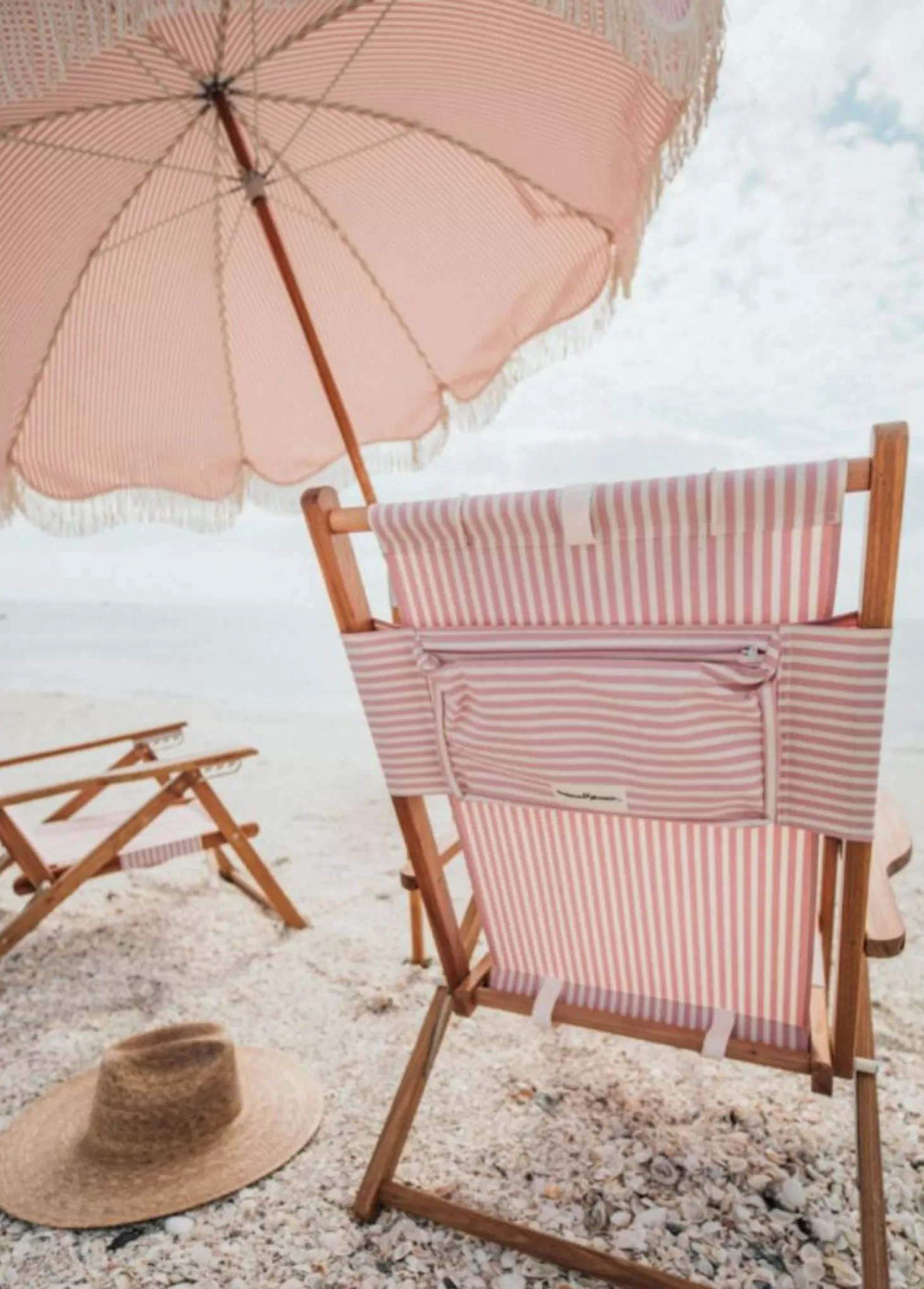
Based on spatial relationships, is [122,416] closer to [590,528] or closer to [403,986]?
[403,986]

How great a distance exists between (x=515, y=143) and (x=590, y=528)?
2002 mm

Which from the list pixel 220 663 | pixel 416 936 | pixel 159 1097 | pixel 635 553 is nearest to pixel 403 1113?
pixel 159 1097

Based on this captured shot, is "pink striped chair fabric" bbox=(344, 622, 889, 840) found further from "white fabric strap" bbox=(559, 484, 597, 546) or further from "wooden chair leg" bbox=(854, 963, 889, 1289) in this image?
"wooden chair leg" bbox=(854, 963, 889, 1289)

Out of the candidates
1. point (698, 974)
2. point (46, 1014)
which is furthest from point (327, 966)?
point (698, 974)

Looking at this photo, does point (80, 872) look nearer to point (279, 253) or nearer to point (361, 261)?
point (279, 253)

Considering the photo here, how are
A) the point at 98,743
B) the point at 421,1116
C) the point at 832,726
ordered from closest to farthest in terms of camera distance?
the point at 832,726 → the point at 421,1116 → the point at 98,743

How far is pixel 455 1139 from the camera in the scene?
1.72 metres

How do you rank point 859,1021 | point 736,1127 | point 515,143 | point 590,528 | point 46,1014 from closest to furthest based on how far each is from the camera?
1. point 590,528
2. point 859,1021
3. point 736,1127
4. point 46,1014
5. point 515,143

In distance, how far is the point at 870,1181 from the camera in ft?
3.86

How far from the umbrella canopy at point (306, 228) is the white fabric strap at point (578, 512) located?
96 cm

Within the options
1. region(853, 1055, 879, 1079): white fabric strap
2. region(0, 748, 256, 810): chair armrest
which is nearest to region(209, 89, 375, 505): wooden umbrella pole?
region(0, 748, 256, 810): chair armrest

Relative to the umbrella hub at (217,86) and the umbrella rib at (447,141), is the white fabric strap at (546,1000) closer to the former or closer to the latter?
the umbrella rib at (447,141)

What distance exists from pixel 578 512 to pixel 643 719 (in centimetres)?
31

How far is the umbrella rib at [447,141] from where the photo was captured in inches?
A: 97.7
